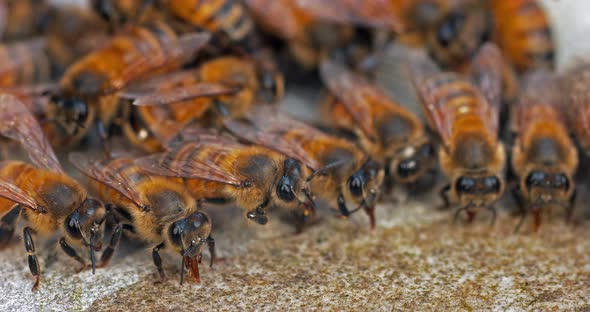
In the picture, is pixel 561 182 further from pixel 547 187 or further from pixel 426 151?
pixel 426 151

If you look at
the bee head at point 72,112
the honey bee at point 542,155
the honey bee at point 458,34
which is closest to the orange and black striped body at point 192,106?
the bee head at point 72,112

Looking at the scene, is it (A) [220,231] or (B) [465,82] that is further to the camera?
(B) [465,82]

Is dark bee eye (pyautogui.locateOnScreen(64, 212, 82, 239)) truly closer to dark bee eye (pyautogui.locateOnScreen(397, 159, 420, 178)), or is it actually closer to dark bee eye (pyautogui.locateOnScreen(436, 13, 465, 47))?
dark bee eye (pyautogui.locateOnScreen(397, 159, 420, 178))

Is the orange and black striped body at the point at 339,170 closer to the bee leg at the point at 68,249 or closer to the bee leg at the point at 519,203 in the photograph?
the bee leg at the point at 519,203

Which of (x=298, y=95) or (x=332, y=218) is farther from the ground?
(x=298, y=95)

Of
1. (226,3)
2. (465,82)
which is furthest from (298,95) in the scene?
(465,82)

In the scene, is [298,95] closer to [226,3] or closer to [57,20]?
[226,3]

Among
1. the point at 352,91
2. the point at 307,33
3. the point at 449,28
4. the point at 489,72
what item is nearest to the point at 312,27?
the point at 307,33
